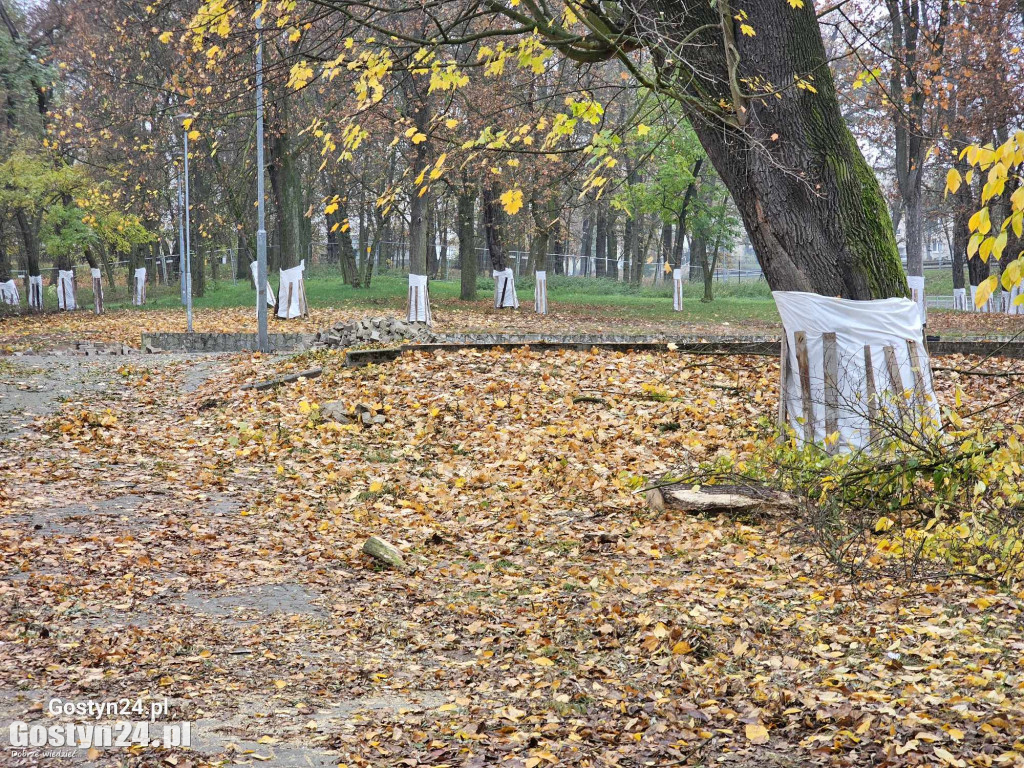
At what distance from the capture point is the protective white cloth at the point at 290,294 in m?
26.1

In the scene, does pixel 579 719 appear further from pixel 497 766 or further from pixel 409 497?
pixel 409 497

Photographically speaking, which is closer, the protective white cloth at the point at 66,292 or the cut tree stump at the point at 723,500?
the cut tree stump at the point at 723,500

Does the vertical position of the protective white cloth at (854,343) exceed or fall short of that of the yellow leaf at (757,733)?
it exceeds it

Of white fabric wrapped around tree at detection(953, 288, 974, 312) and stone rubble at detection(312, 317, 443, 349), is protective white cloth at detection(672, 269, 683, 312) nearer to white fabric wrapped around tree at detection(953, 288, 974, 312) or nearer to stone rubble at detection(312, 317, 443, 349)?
white fabric wrapped around tree at detection(953, 288, 974, 312)

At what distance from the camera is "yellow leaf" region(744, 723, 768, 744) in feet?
13.3

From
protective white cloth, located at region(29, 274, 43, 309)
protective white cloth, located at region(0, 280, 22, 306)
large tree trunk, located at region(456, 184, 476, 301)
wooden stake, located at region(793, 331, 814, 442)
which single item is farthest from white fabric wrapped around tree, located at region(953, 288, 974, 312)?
protective white cloth, located at region(0, 280, 22, 306)

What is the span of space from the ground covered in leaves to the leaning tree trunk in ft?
6.28

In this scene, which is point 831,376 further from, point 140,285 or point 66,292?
point 66,292

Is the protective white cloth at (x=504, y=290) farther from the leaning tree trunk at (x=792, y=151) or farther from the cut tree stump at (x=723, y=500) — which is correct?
the cut tree stump at (x=723, y=500)

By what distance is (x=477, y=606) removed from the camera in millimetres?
6102

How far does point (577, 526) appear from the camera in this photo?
7699 mm

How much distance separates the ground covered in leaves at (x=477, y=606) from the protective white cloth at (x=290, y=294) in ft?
48.7

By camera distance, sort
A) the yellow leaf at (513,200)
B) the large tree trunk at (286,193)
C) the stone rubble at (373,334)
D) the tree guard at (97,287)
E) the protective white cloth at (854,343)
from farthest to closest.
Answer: the tree guard at (97,287), the large tree trunk at (286,193), the stone rubble at (373,334), the protective white cloth at (854,343), the yellow leaf at (513,200)

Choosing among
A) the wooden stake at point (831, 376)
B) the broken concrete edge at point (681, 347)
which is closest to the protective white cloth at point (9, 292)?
the broken concrete edge at point (681, 347)
